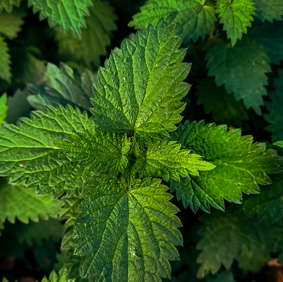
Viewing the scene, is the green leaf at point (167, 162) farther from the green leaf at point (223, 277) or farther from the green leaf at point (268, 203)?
the green leaf at point (223, 277)

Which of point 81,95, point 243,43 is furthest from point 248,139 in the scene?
point 81,95

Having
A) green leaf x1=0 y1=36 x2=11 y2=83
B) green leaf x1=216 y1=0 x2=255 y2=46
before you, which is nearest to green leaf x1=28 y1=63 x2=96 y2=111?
green leaf x1=0 y1=36 x2=11 y2=83

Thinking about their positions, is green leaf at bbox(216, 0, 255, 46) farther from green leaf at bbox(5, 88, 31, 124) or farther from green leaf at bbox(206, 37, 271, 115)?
green leaf at bbox(5, 88, 31, 124)

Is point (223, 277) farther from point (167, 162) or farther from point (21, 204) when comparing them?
point (21, 204)

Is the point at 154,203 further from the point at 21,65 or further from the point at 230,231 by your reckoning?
the point at 21,65

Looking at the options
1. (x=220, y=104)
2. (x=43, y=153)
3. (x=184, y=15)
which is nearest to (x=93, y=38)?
(x=184, y=15)

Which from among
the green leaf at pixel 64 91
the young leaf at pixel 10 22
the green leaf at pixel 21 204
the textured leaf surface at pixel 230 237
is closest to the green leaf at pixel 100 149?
the green leaf at pixel 64 91
